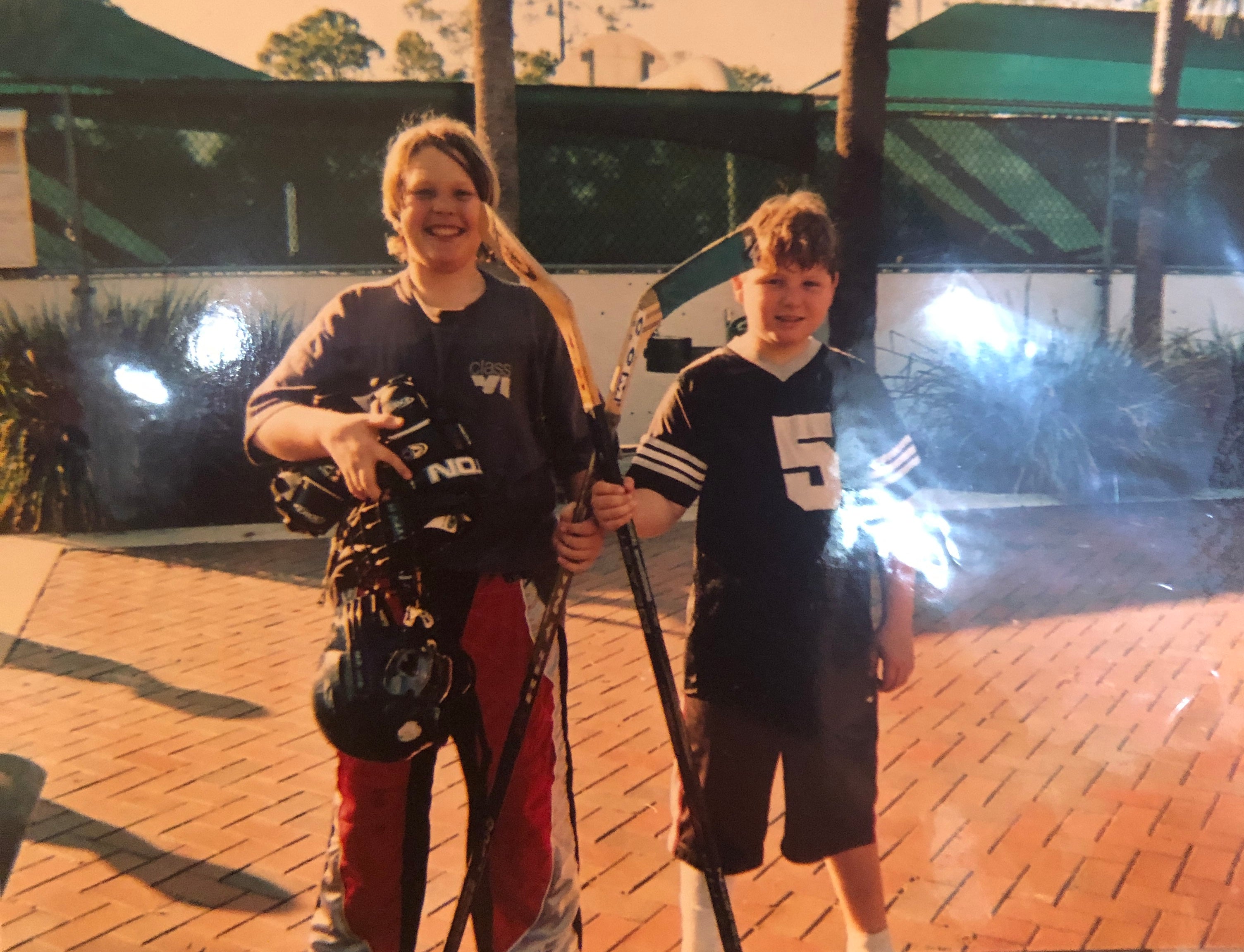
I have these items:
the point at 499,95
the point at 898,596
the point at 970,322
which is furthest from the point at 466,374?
the point at 970,322

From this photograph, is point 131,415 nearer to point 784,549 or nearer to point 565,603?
point 565,603

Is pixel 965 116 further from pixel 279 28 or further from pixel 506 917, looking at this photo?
pixel 506 917

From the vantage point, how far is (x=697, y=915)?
6.96ft

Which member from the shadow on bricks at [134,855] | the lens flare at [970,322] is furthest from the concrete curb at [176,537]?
the lens flare at [970,322]

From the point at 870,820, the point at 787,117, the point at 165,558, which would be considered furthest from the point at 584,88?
the point at 165,558

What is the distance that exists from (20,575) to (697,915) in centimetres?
Answer: 364

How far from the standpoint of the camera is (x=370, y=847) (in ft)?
6.07

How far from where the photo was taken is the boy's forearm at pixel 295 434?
171 cm

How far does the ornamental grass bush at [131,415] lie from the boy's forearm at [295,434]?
1.31 meters

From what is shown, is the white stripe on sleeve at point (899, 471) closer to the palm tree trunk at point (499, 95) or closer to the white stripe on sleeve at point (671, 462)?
the white stripe on sleeve at point (671, 462)

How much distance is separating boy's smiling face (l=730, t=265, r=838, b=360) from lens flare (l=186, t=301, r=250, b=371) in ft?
6.43

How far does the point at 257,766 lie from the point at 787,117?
99.0 inches

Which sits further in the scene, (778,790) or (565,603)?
(778,790)

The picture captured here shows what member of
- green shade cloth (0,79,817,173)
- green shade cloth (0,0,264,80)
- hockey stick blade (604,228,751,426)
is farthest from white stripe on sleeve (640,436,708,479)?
green shade cloth (0,0,264,80)
